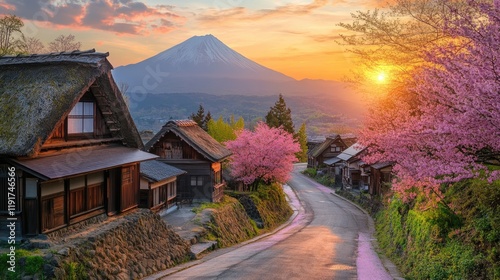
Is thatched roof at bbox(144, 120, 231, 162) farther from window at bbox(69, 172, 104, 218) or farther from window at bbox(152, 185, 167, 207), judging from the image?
window at bbox(69, 172, 104, 218)

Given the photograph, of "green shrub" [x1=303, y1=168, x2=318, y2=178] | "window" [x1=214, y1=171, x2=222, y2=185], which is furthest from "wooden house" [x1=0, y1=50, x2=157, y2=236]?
"green shrub" [x1=303, y1=168, x2=318, y2=178]

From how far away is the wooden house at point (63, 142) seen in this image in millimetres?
12336

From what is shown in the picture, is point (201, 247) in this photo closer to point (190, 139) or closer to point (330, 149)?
point (190, 139)

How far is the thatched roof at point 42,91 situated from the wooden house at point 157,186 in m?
7.51

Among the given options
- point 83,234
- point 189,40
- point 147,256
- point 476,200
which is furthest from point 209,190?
point 189,40

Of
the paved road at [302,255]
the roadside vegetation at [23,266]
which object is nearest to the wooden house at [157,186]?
the paved road at [302,255]

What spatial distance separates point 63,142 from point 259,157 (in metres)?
24.3

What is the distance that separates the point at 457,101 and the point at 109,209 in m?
13.2

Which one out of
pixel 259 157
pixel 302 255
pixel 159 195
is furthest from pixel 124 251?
pixel 259 157

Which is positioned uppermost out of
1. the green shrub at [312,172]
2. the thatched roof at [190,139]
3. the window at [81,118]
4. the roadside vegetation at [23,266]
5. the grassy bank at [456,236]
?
the window at [81,118]

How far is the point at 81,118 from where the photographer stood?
15.8 meters

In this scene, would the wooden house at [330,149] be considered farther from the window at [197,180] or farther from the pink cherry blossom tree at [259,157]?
the window at [197,180]

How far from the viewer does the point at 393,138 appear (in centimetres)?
1112

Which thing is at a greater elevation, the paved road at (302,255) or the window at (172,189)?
the window at (172,189)
